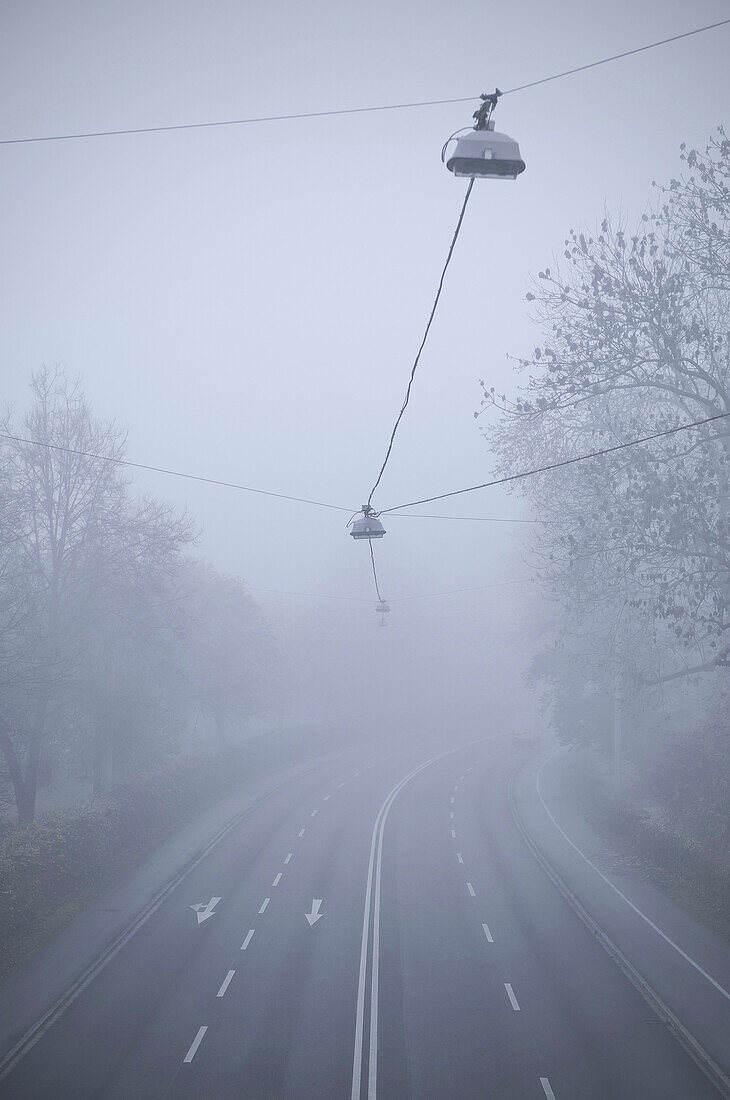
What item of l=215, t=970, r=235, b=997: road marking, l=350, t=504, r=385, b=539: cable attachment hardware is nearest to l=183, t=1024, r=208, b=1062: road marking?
l=215, t=970, r=235, b=997: road marking

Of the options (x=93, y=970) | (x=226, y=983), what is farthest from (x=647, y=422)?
(x=93, y=970)

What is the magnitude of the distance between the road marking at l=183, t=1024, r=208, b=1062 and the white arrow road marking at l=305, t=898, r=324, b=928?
5.62 meters

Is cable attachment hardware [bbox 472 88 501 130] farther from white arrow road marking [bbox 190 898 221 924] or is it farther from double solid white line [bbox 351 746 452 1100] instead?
white arrow road marking [bbox 190 898 221 924]

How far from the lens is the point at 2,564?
21.8m

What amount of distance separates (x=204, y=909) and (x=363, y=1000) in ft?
20.4

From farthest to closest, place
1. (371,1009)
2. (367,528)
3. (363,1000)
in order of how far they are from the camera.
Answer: (367,528) → (363,1000) → (371,1009)

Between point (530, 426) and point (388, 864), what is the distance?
46.7 feet

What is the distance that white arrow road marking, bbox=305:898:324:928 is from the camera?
16.6 metres

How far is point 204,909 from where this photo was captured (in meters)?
17.0

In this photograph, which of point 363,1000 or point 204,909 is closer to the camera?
point 363,1000

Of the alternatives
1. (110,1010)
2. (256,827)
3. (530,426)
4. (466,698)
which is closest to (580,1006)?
(110,1010)

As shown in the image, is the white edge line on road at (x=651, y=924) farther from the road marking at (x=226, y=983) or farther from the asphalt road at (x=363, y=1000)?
the road marking at (x=226, y=983)

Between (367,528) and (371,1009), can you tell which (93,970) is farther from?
(367,528)

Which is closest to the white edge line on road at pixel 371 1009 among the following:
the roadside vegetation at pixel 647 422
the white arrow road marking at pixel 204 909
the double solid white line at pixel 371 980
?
the double solid white line at pixel 371 980
